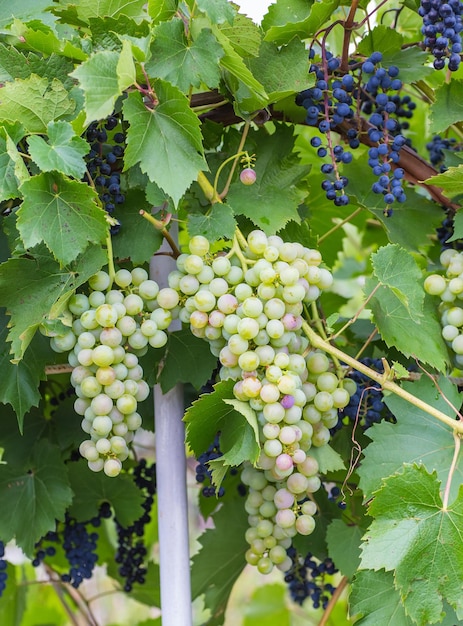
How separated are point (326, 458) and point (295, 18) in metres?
0.55

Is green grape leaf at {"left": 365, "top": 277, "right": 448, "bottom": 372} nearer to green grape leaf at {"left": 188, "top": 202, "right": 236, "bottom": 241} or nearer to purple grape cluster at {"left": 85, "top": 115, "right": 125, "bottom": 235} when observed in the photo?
green grape leaf at {"left": 188, "top": 202, "right": 236, "bottom": 241}

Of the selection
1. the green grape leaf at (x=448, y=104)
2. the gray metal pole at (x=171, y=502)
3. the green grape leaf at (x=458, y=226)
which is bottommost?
the gray metal pole at (x=171, y=502)

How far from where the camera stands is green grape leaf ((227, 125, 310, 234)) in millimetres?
912

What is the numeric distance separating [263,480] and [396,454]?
6.3 inches

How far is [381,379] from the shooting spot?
2.81 feet

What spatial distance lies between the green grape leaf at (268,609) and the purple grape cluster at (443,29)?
55.4 inches

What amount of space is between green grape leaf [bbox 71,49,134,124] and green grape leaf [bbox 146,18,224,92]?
7 cm

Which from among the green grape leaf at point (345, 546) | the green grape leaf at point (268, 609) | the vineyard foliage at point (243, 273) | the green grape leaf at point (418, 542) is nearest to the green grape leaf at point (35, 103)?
the vineyard foliage at point (243, 273)

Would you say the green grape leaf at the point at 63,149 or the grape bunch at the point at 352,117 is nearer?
the green grape leaf at the point at 63,149

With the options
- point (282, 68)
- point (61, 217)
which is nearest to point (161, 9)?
point (282, 68)

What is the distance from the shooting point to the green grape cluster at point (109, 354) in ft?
2.59

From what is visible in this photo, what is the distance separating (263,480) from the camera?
89 centimetres

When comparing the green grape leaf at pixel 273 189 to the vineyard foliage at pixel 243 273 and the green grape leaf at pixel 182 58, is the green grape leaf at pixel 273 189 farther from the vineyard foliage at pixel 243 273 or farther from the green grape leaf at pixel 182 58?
the green grape leaf at pixel 182 58

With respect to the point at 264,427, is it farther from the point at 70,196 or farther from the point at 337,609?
the point at 337,609
